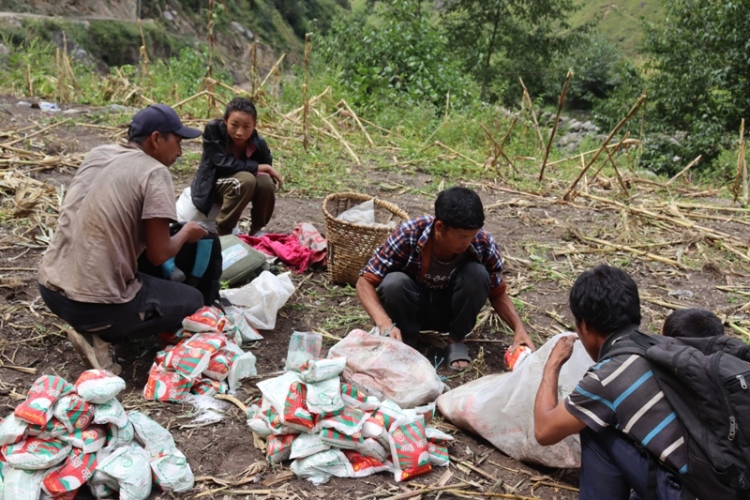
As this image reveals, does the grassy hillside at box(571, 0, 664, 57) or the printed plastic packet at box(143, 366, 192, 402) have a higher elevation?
the grassy hillside at box(571, 0, 664, 57)

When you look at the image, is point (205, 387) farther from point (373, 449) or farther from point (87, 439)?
point (373, 449)

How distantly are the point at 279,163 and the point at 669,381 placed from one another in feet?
17.3

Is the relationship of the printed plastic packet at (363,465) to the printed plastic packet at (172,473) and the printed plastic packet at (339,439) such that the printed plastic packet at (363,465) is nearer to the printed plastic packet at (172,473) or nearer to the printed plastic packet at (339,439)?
the printed plastic packet at (339,439)

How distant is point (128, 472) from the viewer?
6.92 ft

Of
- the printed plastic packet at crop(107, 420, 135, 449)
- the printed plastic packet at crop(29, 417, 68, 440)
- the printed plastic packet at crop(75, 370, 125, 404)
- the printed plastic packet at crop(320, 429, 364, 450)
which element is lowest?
the printed plastic packet at crop(107, 420, 135, 449)

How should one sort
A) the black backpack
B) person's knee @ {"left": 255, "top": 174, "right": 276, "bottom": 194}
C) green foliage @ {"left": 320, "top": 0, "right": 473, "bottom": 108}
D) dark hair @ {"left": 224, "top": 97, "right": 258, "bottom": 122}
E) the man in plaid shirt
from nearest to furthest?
1. the black backpack
2. the man in plaid shirt
3. dark hair @ {"left": 224, "top": 97, "right": 258, "bottom": 122}
4. person's knee @ {"left": 255, "top": 174, "right": 276, "bottom": 194}
5. green foliage @ {"left": 320, "top": 0, "right": 473, "bottom": 108}

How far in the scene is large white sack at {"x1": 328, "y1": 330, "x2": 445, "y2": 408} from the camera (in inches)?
106

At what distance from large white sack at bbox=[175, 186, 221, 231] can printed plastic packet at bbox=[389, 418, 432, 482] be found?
2.42m

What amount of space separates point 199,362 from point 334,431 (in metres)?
0.75

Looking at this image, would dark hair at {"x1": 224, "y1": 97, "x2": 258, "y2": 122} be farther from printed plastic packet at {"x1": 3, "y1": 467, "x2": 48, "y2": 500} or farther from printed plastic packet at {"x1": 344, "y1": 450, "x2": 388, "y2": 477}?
printed plastic packet at {"x1": 3, "y1": 467, "x2": 48, "y2": 500}

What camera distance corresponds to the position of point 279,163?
6.55 m

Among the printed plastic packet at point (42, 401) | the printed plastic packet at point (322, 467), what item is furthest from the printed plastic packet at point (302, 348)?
the printed plastic packet at point (42, 401)

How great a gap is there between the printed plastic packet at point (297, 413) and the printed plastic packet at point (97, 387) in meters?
0.59

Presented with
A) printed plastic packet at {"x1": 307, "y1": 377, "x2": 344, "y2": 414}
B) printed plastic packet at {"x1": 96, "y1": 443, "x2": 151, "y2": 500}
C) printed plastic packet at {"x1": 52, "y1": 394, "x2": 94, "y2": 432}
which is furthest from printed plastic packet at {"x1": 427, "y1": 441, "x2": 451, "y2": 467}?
printed plastic packet at {"x1": 52, "y1": 394, "x2": 94, "y2": 432}
